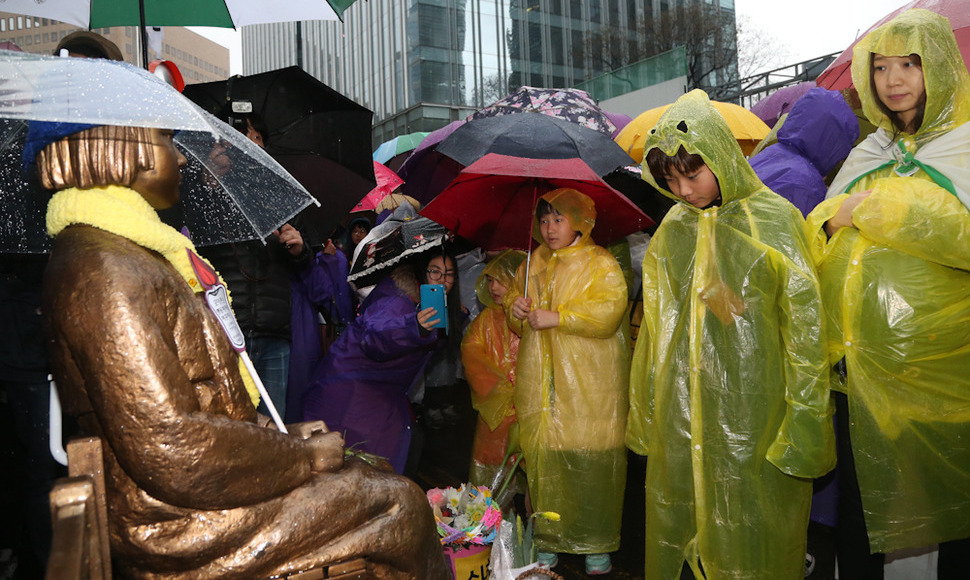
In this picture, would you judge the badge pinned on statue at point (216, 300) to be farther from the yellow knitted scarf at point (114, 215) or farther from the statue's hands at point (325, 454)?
the statue's hands at point (325, 454)

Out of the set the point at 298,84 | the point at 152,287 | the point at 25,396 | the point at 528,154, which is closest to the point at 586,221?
the point at 528,154

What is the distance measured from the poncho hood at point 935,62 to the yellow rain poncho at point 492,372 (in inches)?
76.2

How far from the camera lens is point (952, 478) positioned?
2.27 m

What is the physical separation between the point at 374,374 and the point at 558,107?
174 centimetres

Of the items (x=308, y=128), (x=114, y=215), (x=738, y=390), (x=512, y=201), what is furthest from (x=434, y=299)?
(x=114, y=215)

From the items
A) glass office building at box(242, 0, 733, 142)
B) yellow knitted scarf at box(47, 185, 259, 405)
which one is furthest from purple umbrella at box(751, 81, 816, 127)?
glass office building at box(242, 0, 733, 142)

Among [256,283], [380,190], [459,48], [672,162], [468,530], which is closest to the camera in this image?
[672,162]

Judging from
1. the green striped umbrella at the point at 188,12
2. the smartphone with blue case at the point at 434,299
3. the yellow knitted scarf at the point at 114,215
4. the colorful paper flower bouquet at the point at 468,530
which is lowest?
the colorful paper flower bouquet at the point at 468,530

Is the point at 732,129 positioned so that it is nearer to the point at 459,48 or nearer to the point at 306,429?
the point at 306,429

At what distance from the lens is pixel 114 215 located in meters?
1.54

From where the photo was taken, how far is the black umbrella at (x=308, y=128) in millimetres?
3471

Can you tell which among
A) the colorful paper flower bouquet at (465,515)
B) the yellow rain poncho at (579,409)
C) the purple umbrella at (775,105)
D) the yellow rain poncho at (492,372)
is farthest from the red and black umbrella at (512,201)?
the purple umbrella at (775,105)

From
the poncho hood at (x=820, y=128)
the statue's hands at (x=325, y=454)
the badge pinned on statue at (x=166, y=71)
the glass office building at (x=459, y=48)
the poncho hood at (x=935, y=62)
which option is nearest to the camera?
the statue's hands at (x=325, y=454)

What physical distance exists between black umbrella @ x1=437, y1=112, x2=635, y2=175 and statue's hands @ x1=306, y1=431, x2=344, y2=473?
1.76m
